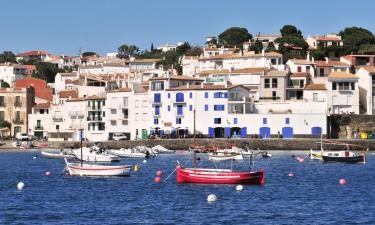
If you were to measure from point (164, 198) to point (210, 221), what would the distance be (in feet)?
38.8

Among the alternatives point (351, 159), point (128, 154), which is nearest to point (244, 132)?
point (128, 154)

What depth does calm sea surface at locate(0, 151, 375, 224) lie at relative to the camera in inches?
1991

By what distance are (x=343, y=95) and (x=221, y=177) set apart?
212ft

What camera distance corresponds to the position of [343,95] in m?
128

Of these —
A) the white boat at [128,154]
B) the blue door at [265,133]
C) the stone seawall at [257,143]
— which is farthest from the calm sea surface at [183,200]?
the blue door at [265,133]

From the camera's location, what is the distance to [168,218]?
50.5 m

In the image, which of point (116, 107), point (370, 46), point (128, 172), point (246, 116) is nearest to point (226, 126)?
point (246, 116)

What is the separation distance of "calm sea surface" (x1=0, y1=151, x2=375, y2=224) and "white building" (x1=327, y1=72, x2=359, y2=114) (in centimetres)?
4077

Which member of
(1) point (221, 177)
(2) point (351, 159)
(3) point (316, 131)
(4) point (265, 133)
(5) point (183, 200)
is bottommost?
(5) point (183, 200)

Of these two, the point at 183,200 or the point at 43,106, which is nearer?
the point at 183,200

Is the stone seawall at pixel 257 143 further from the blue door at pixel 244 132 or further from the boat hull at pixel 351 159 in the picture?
the boat hull at pixel 351 159

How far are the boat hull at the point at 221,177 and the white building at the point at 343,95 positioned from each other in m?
61.5

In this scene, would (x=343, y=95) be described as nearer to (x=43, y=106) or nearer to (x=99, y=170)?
(x=43, y=106)

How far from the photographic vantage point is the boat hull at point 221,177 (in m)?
67.0
